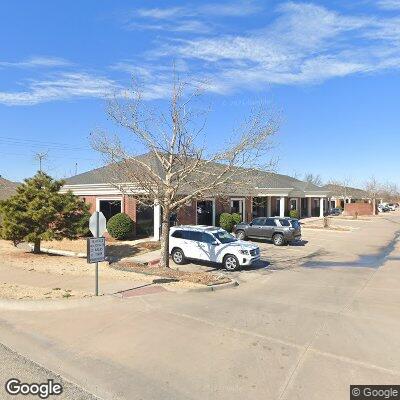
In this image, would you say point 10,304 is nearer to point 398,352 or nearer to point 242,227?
point 398,352

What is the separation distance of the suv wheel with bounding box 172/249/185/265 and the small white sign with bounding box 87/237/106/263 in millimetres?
6269

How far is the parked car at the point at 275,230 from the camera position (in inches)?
947

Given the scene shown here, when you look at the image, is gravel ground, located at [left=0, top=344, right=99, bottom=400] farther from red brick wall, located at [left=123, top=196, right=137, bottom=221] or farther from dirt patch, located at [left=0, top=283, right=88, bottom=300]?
red brick wall, located at [left=123, top=196, right=137, bottom=221]

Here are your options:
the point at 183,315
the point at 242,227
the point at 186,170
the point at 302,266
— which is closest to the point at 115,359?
the point at 183,315

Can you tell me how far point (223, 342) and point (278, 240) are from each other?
17.3 meters

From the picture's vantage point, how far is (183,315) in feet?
30.1

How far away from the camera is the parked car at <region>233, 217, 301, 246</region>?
78.9 ft

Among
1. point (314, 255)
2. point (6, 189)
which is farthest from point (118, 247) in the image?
point (6, 189)

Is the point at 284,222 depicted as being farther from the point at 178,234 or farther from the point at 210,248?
the point at 210,248

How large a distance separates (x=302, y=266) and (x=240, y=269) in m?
2.94

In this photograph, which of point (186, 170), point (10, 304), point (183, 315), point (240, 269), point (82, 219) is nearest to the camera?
point (183, 315)

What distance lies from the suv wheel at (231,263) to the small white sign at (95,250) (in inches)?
242

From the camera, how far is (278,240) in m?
24.2

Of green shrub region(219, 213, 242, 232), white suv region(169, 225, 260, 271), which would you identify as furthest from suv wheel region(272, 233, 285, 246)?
white suv region(169, 225, 260, 271)
